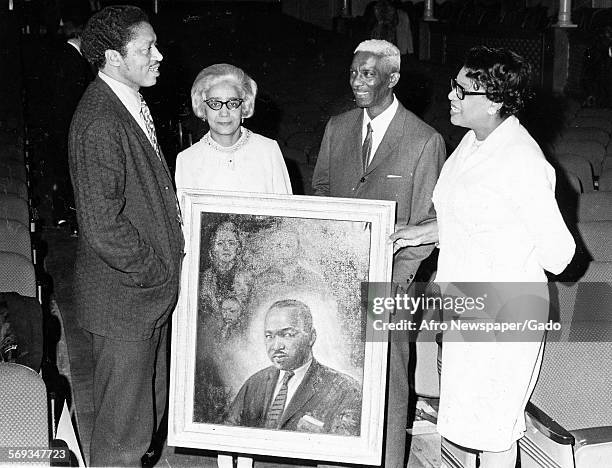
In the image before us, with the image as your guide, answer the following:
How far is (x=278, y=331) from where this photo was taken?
108 inches

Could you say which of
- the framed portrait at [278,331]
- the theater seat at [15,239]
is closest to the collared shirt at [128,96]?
the framed portrait at [278,331]

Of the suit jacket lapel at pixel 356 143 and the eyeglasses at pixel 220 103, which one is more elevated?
the eyeglasses at pixel 220 103

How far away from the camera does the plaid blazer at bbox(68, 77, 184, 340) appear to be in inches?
94.6

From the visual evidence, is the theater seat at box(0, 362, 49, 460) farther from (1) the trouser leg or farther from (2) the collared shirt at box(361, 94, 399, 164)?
(2) the collared shirt at box(361, 94, 399, 164)

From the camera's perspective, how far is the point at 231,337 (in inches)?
108

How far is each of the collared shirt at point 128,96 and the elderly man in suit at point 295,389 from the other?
2.31ft

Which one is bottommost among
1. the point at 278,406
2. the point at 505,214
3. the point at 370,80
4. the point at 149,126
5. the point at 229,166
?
the point at 278,406

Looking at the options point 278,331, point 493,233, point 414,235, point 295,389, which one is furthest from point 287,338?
point 493,233

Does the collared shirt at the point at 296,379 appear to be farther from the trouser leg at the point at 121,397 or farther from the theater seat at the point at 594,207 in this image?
the theater seat at the point at 594,207

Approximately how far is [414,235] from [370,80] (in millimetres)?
572

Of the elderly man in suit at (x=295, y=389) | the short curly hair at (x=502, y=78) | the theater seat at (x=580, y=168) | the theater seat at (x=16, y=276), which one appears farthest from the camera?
the theater seat at (x=580, y=168)

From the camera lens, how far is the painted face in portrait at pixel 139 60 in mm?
2502

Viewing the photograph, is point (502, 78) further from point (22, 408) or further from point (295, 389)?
point (22, 408)

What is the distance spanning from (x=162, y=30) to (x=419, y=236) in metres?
13.1
